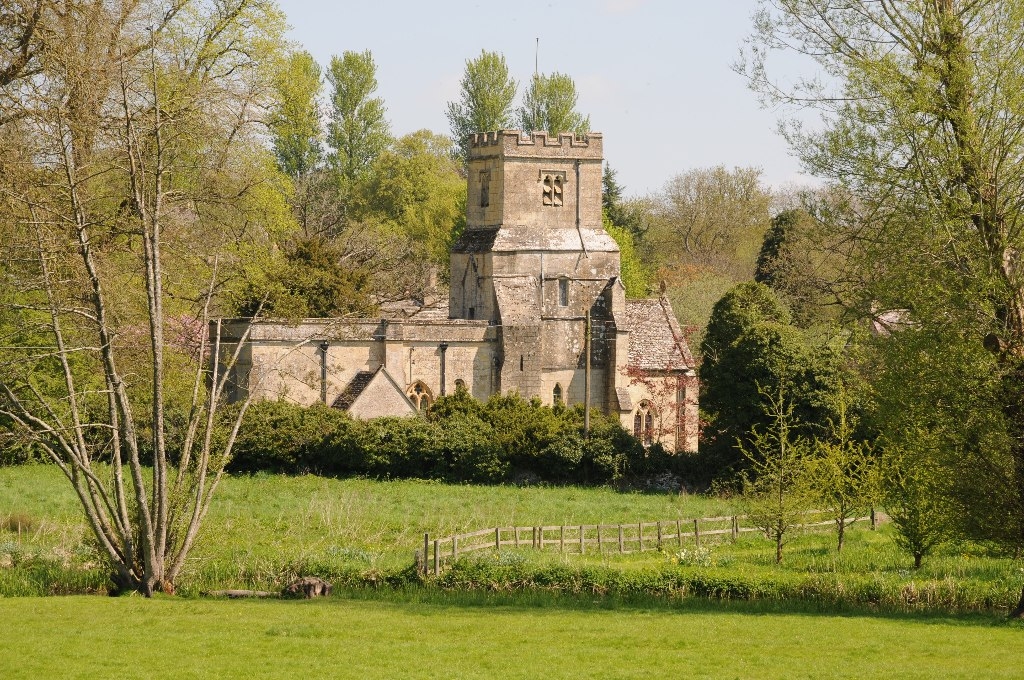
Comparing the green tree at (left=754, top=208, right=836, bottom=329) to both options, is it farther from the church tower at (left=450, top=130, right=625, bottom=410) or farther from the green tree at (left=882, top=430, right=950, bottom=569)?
the green tree at (left=882, top=430, right=950, bottom=569)

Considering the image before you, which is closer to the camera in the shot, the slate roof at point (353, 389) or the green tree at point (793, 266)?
the slate roof at point (353, 389)

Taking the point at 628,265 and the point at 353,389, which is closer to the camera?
the point at 353,389

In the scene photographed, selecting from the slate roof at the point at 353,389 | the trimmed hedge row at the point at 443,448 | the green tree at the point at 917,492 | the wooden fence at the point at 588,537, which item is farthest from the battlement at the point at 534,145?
the green tree at the point at 917,492

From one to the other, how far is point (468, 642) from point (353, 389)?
28.7 meters

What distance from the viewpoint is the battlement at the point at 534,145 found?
171 feet

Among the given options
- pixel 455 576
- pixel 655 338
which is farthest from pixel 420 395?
pixel 455 576

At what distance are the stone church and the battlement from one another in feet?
0.12

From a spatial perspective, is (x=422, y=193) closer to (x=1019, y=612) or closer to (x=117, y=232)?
(x=117, y=232)

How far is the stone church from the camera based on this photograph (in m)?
48.8

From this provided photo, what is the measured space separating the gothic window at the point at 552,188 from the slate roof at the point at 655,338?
15.2 ft

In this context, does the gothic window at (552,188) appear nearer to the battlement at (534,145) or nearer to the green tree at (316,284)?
the battlement at (534,145)

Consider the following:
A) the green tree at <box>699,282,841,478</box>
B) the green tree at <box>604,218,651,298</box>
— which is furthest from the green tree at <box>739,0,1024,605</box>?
the green tree at <box>604,218,651,298</box>

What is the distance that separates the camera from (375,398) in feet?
149

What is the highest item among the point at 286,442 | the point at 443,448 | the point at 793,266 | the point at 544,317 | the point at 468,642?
the point at 793,266
